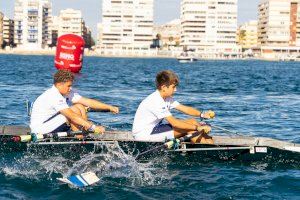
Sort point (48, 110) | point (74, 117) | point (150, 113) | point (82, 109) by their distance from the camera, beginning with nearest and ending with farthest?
point (74, 117)
point (150, 113)
point (48, 110)
point (82, 109)

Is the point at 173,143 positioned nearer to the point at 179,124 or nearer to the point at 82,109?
the point at 179,124

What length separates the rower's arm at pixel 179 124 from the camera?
502 inches

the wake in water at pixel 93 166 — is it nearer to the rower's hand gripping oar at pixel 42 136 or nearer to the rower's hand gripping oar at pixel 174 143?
the rower's hand gripping oar at pixel 174 143

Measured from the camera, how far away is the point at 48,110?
12992 millimetres

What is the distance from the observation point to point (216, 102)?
1258 inches

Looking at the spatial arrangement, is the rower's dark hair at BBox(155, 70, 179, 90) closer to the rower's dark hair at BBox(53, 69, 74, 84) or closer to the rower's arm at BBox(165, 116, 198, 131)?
the rower's arm at BBox(165, 116, 198, 131)

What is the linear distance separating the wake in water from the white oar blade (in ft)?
0.89

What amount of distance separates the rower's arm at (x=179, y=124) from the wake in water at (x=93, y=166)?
0.91m

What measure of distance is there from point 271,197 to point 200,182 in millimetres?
1535

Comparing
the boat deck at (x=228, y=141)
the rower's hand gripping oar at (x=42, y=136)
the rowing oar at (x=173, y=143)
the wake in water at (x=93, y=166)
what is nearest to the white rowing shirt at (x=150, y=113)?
the boat deck at (x=228, y=141)

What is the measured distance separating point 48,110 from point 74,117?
27.6 inches

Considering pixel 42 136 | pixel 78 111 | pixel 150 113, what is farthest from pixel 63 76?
pixel 150 113

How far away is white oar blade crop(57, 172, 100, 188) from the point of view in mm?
11383

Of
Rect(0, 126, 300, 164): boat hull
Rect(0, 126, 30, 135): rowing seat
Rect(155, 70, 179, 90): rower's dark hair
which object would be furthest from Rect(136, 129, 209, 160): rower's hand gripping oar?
Rect(0, 126, 30, 135): rowing seat
